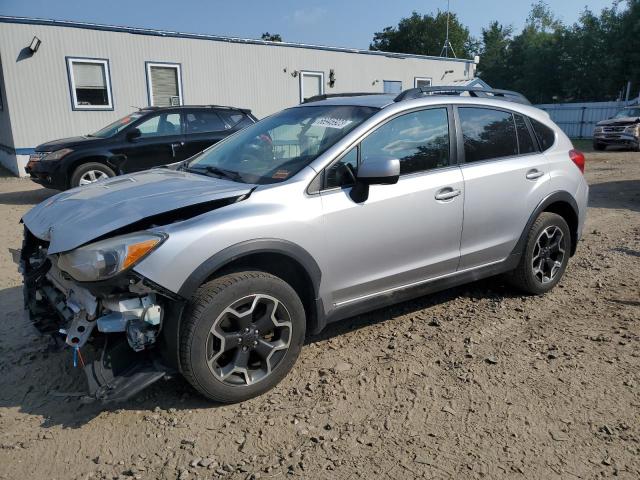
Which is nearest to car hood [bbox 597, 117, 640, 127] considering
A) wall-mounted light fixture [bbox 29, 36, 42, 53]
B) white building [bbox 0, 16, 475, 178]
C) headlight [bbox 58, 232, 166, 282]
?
white building [bbox 0, 16, 475, 178]

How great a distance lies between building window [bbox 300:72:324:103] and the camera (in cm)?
1850

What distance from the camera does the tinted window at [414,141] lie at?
139 inches

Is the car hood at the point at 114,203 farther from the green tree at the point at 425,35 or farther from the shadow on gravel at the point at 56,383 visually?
the green tree at the point at 425,35

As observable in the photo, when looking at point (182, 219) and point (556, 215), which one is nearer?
point (182, 219)

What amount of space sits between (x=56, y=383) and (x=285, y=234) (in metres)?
1.80

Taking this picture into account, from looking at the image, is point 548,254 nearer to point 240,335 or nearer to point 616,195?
point 240,335

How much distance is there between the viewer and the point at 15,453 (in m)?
2.65

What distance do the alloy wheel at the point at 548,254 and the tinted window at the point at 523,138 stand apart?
0.71 meters

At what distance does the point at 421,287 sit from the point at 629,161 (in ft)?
49.2

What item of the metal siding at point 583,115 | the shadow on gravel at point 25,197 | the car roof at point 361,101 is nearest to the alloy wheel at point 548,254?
the car roof at point 361,101

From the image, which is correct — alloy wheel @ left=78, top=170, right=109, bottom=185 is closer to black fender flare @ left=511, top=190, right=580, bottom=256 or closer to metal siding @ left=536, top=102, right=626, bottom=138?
black fender flare @ left=511, top=190, right=580, bottom=256

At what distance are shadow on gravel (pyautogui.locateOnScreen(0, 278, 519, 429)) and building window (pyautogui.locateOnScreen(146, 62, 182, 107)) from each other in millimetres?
12219

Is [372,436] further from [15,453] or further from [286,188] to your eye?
[15,453]

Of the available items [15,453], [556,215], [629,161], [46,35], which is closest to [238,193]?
[15,453]
